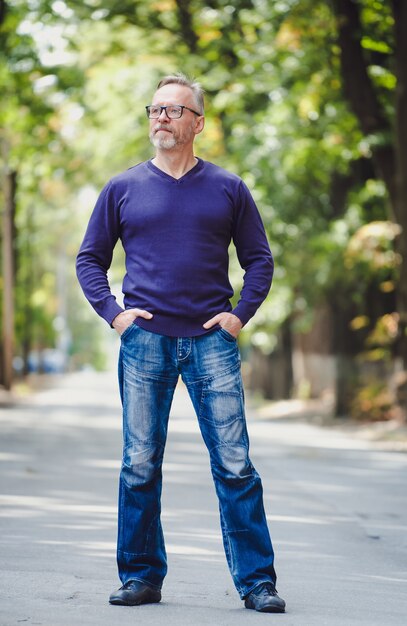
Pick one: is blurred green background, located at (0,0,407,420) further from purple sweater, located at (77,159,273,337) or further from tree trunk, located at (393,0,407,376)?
purple sweater, located at (77,159,273,337)

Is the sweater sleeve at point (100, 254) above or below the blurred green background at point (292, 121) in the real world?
below

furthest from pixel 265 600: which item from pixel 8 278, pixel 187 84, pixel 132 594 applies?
pixel 8 278

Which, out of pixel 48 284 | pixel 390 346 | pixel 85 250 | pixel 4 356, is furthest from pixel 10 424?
pixel 48 284

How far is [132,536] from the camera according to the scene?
6086mm

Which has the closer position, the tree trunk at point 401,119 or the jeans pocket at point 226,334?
the jeans pocket at point 226,334

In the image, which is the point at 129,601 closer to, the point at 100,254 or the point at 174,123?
the point at 100,254

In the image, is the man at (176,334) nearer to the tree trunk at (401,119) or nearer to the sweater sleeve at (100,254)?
the sweater sleeve at (100,254)

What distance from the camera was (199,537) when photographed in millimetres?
8953

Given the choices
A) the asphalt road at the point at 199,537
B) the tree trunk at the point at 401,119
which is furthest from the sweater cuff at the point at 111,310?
the tree trunk at the point at 401,119

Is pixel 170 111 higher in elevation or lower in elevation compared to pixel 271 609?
higher

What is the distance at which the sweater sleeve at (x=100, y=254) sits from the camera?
241 inches

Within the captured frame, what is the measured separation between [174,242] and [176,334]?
381mm

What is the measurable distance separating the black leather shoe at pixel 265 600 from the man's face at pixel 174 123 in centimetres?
187

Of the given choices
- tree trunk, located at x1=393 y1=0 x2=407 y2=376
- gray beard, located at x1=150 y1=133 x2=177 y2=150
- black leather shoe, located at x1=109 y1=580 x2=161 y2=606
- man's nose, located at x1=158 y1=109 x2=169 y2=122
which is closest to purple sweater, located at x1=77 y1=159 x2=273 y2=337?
gray beard, located at x1=150 y1=133 x2=177 y2=150
